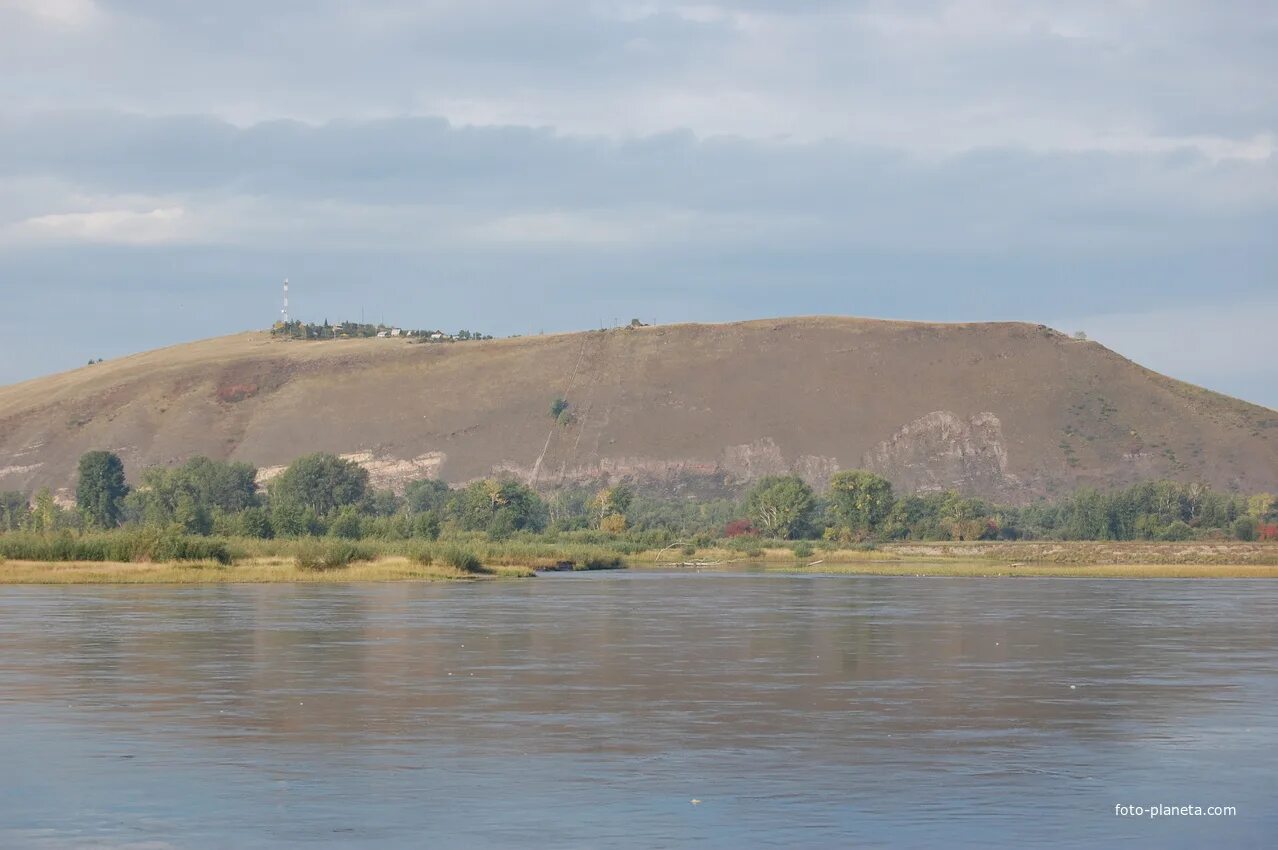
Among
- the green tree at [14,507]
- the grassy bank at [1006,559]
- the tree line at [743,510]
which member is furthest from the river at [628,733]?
the green tree at [14,507]

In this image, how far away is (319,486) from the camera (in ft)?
530

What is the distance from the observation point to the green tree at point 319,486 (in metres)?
161

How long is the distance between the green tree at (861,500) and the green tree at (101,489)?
75.0m

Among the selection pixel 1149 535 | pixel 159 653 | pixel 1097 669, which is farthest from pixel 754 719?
pixel 1149 535

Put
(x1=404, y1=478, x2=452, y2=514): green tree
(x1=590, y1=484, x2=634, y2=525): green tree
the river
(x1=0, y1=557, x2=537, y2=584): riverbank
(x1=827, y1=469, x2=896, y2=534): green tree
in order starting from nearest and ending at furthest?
the river
(x1=0, y1=557, x2=537, y2=584): riverbank
(x1=827, y1=469, x2=896, y2=534): green tree
(x1=590, y1=484, x2=634, y2=525): green tree
(x1=404, y1=478, x2=452, y2=514): green tree

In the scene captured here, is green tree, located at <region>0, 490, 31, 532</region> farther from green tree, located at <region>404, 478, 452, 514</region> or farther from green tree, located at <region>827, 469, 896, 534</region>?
green tree, located at <region>827, 469, 896, 534</region>

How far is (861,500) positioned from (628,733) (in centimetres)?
12483

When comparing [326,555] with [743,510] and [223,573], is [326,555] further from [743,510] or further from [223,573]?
[743,510]

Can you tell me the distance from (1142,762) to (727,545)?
109806 millimetres

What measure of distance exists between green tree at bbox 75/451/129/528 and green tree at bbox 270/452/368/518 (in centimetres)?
1833

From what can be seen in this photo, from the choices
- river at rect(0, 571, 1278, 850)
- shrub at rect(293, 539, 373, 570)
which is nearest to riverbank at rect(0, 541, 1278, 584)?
shrub at rect(293, 539, 373, 570)

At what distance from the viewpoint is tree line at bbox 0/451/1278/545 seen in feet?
477

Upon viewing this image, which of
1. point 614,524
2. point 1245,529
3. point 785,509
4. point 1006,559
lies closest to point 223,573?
point 1006,559

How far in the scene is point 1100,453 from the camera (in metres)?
195
